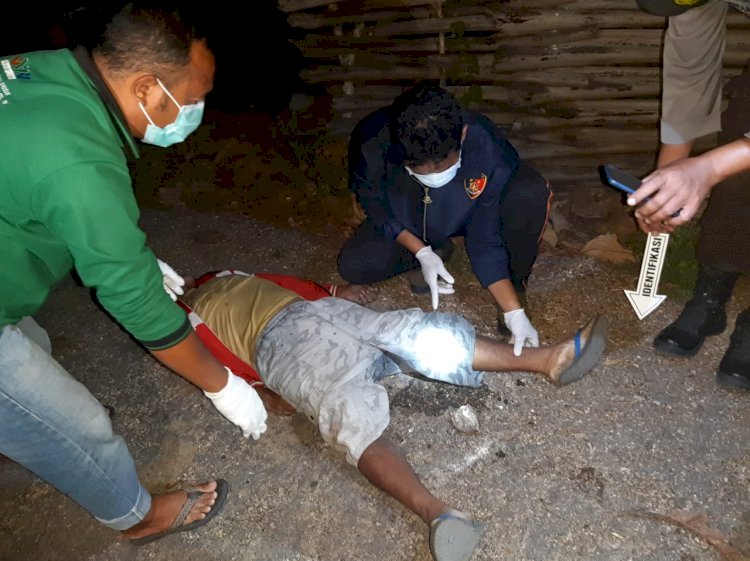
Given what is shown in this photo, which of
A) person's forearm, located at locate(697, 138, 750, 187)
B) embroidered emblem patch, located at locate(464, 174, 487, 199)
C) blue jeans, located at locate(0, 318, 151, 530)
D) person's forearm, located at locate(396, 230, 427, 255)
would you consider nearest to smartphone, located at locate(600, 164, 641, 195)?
person's forearm, located at locate(697, 138, 750, 187)

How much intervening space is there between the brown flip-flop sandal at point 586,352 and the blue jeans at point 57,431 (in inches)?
72.7

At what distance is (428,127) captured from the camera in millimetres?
2424

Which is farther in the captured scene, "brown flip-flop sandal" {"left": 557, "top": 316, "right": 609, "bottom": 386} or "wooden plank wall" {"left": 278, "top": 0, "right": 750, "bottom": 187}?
"wooden plank wall" {"left": 278, "top": 0, "right": 750, "bottom": 187}

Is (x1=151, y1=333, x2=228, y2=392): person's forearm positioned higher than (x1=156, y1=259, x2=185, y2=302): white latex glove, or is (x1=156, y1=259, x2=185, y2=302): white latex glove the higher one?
(x1=151, y1=333, x2=228, y2=392): person's forearm

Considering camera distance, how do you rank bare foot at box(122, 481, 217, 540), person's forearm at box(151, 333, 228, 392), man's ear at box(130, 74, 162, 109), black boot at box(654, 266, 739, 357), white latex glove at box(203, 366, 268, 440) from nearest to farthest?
1. man's ear at box(130, 74, 162, 109)
2. person's forearm at box(151, 333, 228, 392)
3. white latex glove at box(203, 366, 268, 440)
4. bare foot at box(122, 481, 217, 540)
5. black boot at box(654, 266, 739, 357)

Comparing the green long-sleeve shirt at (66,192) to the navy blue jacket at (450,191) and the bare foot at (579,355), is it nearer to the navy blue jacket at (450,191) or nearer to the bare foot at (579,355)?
the navy blue jacket at (450,191)

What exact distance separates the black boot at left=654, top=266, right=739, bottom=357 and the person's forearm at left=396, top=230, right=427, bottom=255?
131cm

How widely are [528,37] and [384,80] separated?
1.11m

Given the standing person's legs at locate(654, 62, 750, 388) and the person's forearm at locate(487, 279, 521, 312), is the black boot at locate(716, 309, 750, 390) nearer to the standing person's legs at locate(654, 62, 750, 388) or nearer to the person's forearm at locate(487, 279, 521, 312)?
the standing person's legs at locate(654, 62, 750, 388)

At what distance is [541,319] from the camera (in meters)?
3.10

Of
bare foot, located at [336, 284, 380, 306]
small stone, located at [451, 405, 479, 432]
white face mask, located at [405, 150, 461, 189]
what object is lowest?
small stone, located at [451, 405, 479, 432]

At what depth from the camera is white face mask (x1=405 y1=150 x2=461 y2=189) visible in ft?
8.65

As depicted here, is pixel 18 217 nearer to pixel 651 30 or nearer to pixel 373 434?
pixel 373 434

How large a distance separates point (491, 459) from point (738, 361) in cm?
126
